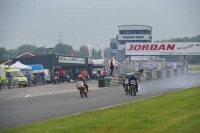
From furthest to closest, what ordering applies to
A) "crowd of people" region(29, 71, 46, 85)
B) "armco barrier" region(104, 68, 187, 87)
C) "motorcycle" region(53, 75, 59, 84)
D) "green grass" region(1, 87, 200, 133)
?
"motorcycle" region(53, 75, 59, 84) → "crowd of people" region(29, 71, 46, 85) → "armco barrier" region(104, 68, 187, 87) → "green grass" region(1, 87, 200, 133)

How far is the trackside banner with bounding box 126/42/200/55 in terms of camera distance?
2795 inches

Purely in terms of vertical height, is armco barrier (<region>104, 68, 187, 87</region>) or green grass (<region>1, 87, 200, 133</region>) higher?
armco barrier (<region>104, 68, 187, 87</region>)

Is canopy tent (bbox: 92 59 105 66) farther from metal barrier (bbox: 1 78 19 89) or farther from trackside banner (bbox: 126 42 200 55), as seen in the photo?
metal barrier (bbox: 1 78 19 89)

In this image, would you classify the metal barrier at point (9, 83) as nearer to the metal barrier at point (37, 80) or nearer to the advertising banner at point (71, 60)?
the metal barrier at point (37, 80)

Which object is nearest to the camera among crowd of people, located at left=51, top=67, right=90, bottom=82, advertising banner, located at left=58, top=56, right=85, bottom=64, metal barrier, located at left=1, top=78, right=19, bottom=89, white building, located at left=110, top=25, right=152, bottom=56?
metal barrier, located at left=1, top=78, right=19, bottom=89

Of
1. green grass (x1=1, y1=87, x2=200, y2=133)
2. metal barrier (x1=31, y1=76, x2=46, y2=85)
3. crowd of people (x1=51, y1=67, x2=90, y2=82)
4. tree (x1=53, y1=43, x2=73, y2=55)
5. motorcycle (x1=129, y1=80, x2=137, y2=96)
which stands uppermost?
tree (x1=53, y1=43, x2=73, y2=55)

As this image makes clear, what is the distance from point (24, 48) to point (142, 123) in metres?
118

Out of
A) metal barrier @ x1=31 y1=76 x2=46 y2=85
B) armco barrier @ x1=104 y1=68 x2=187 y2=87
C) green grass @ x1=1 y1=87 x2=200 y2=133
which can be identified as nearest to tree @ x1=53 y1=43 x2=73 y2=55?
armco barrier @ x1=104 y1=68 x2=187 y2=87

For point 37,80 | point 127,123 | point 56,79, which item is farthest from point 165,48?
point 127,123

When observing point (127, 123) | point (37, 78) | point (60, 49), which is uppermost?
point (60, 49)

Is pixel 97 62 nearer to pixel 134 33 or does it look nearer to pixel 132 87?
pixel 132 87

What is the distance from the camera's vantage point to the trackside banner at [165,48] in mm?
71000

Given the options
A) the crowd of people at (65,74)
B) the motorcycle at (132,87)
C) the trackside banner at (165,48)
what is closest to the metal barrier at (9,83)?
the crowd of people at (65,74)

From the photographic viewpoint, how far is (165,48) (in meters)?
72.9
